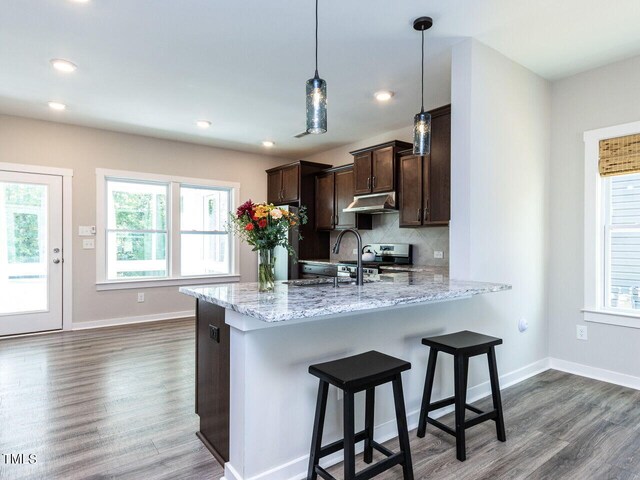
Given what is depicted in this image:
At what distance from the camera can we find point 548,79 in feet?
11.4

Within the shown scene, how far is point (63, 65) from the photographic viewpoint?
3.15 metres

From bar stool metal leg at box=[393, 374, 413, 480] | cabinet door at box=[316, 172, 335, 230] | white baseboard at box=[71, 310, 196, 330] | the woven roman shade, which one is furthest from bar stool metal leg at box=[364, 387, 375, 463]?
white baseboard at box=[71, 310, 196, 330]

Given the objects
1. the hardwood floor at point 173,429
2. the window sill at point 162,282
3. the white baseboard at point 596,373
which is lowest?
the hardwood floor at point 173,429

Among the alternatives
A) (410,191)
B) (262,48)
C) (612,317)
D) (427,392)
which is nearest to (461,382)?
(427,392)

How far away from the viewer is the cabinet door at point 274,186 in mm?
6125

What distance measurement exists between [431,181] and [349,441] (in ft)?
8.99

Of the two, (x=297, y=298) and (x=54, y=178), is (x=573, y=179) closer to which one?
(x=297, y=298)

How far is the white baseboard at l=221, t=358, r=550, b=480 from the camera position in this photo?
1793mm

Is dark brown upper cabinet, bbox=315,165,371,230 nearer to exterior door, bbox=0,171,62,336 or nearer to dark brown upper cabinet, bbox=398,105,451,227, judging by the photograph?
dark brown upper cabinet, bbox=398,105,451,227

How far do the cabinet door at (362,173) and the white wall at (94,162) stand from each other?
2190mm

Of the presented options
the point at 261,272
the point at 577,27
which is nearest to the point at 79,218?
the point at 261,272

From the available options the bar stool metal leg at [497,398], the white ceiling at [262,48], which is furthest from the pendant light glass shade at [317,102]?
the bar stool metal leg at [497,398]

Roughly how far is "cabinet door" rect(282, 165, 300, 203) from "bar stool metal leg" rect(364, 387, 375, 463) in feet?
13.4

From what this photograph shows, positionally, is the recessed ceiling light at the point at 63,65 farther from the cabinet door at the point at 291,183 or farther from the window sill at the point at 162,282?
the cabinet door at the point at 291,183
